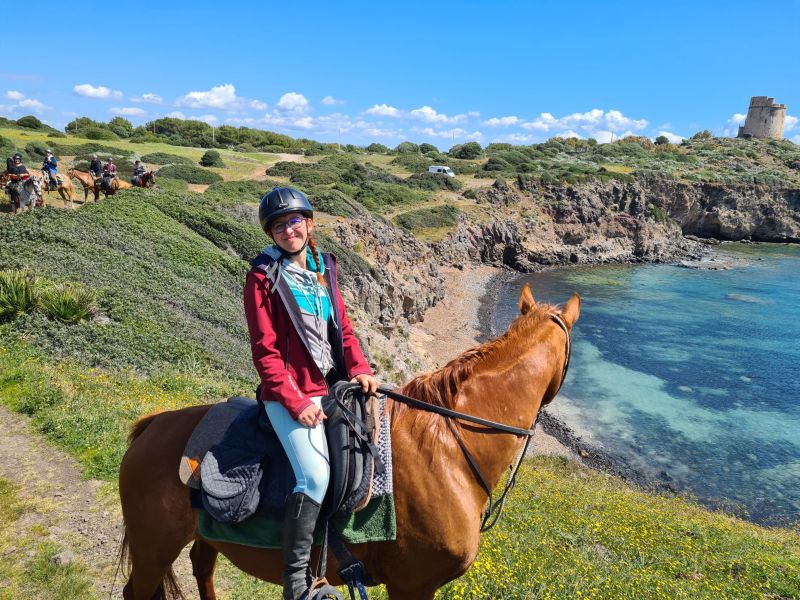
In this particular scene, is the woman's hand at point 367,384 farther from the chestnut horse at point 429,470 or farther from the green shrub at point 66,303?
the green shrub at point 66,303

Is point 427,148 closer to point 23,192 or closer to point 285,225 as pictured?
point 23,192

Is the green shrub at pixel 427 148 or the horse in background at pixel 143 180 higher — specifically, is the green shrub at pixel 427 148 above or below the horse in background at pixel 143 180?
above

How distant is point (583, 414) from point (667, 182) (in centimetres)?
6050

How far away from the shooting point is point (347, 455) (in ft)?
11.1

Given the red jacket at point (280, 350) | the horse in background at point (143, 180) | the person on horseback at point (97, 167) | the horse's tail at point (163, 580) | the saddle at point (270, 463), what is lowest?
the horse's tail at point (163, 580)

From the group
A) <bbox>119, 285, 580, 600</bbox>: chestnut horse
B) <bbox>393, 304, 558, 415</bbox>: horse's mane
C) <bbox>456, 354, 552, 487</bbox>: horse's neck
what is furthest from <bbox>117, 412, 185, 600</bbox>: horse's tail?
<bbox>456, 354, 552, 487</bbox>: horse's neck

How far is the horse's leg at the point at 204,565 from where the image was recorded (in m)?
4.55

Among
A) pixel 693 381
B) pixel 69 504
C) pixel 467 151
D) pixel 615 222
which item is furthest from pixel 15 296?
pixel 467 151

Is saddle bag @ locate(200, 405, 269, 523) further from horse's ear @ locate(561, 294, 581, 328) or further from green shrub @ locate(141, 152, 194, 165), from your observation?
green shrub @ locate(141, 152, 194, 165)

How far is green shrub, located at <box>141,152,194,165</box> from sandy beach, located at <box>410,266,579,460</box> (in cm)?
2560

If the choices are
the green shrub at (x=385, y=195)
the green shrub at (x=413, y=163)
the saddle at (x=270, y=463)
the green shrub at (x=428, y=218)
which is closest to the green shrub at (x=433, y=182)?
the green shrub at (x=385, y=195)

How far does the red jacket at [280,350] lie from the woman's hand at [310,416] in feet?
0.09

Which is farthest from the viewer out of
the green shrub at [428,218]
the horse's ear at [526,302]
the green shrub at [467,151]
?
the green shrub at [467,151]

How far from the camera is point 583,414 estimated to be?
922 inches
